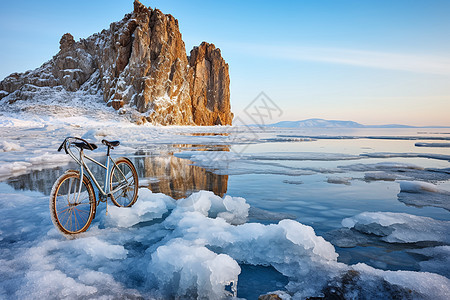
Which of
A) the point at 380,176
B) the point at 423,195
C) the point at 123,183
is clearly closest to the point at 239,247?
the point at 123,183

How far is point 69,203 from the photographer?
11.2 feet

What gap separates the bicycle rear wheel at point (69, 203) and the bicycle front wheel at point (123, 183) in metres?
0.59

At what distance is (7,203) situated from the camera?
4.63 m

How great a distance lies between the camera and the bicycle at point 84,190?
3.21m

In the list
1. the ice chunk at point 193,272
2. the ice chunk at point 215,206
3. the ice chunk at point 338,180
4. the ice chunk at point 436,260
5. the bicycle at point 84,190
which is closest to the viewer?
the ice chunk at point 193,272

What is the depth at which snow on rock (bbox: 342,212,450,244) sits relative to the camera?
331 centimetres

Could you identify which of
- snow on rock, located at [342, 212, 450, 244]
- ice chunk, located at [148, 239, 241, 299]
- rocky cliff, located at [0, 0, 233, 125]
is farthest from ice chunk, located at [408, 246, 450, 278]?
rocky cliff, located at [0, 0, 233, 125]

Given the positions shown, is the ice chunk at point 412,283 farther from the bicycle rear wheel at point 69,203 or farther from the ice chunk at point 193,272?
the bicycle rear wheel at point 69,203

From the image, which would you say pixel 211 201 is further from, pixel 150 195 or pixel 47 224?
pixel 47 224

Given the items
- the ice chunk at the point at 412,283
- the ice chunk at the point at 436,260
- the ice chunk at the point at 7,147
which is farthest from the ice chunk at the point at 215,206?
the ice chunk at the point at 7,147

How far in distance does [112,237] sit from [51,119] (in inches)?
2494

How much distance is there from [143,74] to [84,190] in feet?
255

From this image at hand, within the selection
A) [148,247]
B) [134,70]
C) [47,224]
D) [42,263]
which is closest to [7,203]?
[47,224]

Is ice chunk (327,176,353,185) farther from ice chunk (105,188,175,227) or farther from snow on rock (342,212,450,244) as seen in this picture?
ice chunk (105,188,175,227)
